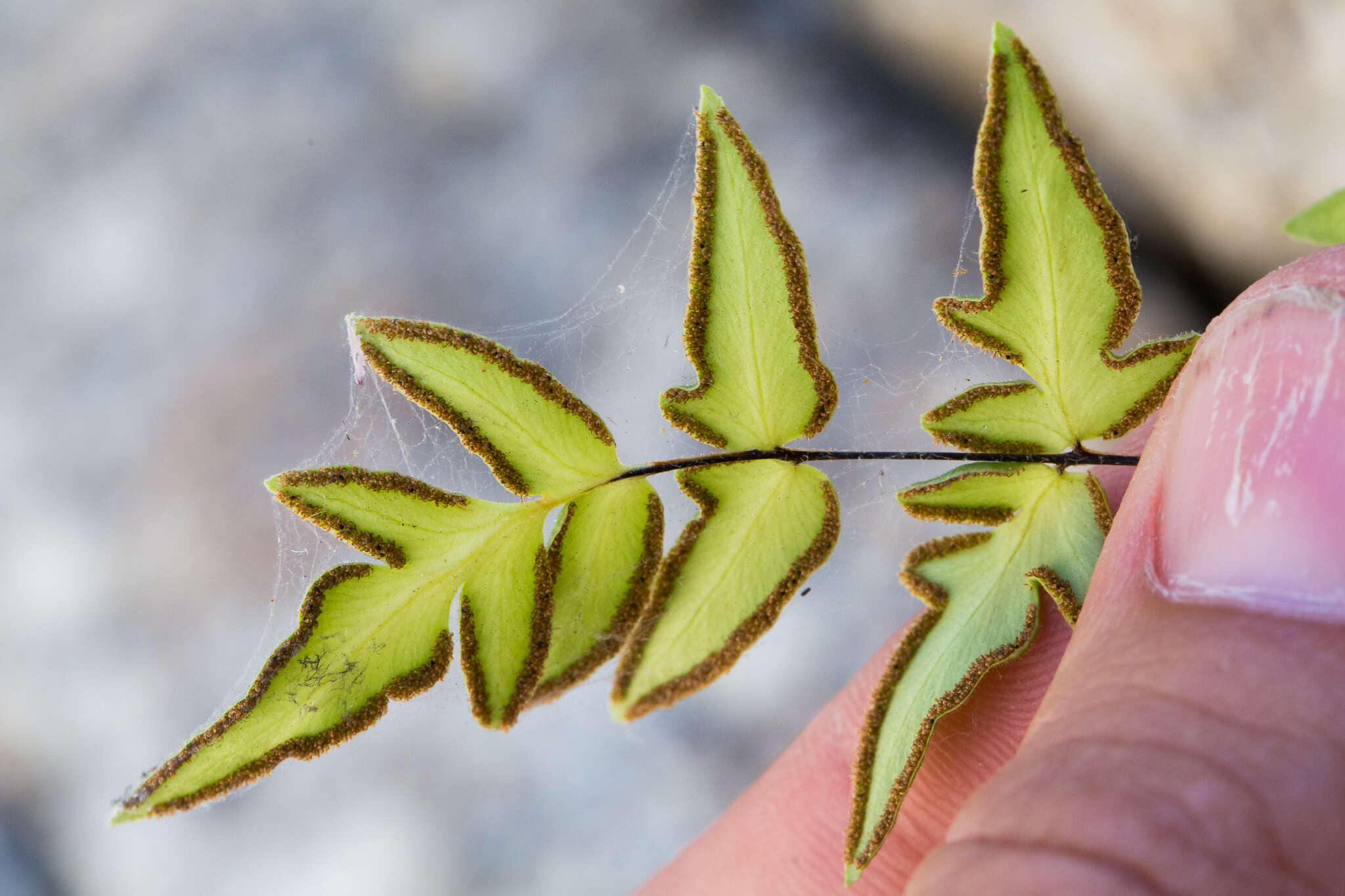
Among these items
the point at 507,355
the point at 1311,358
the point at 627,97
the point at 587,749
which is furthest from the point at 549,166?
the point at 1311,358

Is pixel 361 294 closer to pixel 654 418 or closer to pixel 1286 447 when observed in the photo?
pixel 654 418

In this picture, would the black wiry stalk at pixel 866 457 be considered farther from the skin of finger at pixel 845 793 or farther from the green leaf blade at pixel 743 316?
the skin of finger at pixel 845 793

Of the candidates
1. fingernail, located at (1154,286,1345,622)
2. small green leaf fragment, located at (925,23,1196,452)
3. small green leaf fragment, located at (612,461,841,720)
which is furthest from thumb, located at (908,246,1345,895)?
small green leaf fragment, located at (612,461,841,720)

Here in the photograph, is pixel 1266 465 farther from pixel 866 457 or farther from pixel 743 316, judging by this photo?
pixel 743 316

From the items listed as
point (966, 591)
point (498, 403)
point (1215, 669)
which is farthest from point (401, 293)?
point (1215, 669)

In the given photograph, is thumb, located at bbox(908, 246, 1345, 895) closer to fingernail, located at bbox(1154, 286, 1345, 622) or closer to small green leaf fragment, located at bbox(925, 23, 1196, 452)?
fingernail, located at bbox(1154, 286, 1345, 622)

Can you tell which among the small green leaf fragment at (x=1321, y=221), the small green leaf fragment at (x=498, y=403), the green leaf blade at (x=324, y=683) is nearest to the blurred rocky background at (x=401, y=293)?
the small green leaf fragment at (x=498, y=403)
